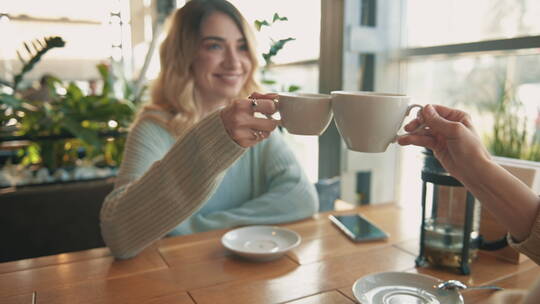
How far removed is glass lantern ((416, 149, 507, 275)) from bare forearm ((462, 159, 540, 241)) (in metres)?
0.11

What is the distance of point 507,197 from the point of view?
63 cm

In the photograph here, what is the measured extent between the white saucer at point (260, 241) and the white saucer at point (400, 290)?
20cm

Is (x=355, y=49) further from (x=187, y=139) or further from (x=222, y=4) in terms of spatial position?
(x=187, y=139)

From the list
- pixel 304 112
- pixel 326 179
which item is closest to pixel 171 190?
pixel 304 112

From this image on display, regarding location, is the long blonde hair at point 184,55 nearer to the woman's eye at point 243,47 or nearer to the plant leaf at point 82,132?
the woman's eye at point 243,47

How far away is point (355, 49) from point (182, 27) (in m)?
0.78

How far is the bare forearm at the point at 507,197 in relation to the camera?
62 centimetres

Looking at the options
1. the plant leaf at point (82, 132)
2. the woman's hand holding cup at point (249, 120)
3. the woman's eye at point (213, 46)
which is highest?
the woman's eye at point (213, 46)

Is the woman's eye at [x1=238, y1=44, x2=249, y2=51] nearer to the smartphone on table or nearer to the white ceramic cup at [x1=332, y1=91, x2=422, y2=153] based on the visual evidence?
the smartphone on table

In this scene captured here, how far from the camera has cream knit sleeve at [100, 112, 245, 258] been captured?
2.63 ft

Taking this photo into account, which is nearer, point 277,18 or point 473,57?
point 277,18

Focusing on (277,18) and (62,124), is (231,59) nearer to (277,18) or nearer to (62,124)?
(277,18)

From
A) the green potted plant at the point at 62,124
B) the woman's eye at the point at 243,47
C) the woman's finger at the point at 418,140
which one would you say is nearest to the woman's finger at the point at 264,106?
the woman's finger at the point at 418,140

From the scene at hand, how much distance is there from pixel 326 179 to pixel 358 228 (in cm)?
69
